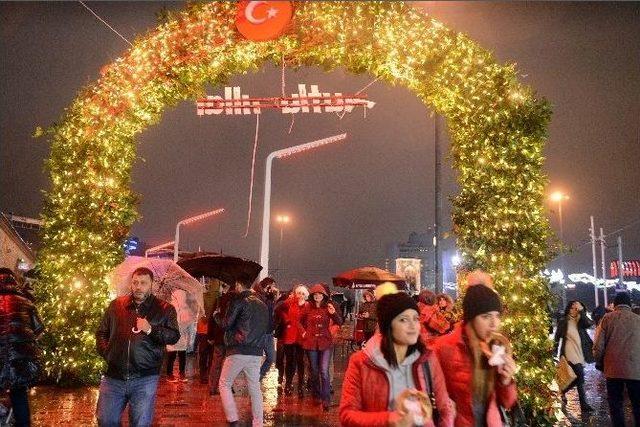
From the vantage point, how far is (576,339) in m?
10.2

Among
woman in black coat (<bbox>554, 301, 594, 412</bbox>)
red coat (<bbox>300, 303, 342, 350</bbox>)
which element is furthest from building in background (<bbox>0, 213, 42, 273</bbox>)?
woman in black coat (<bbox>554, 301, 594, 412</bbox>)

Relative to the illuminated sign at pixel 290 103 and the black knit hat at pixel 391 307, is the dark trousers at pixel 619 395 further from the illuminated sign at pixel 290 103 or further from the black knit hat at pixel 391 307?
the illuminated sign at pixel 290 103

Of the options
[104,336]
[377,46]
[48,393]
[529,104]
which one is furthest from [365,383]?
[48,393]

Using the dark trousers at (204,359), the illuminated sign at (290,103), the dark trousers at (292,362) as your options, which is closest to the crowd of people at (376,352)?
the dark trousers at (292,362)

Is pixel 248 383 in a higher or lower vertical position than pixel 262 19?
lower

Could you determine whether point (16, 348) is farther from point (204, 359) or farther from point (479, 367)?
point (204, 359)

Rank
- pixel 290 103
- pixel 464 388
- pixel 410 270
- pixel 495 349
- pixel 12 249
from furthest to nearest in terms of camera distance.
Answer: pixel 12 249, pixel 410 270, pixel 290 103, pixel 464 388, pixel 495 349

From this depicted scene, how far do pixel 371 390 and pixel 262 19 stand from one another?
5.52 metres

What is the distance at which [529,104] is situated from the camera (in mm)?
8953

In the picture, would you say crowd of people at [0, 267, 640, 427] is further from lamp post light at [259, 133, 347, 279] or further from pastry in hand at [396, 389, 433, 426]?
lamp post light at [259, 133, 347, 279]

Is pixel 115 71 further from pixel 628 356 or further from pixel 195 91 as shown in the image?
pixel 628 356

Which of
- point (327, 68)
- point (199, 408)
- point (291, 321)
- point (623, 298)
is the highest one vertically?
point (327, 68)

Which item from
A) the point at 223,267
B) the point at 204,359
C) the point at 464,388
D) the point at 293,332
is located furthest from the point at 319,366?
the point at 464,388

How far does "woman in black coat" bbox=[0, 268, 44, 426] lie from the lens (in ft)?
20.3
